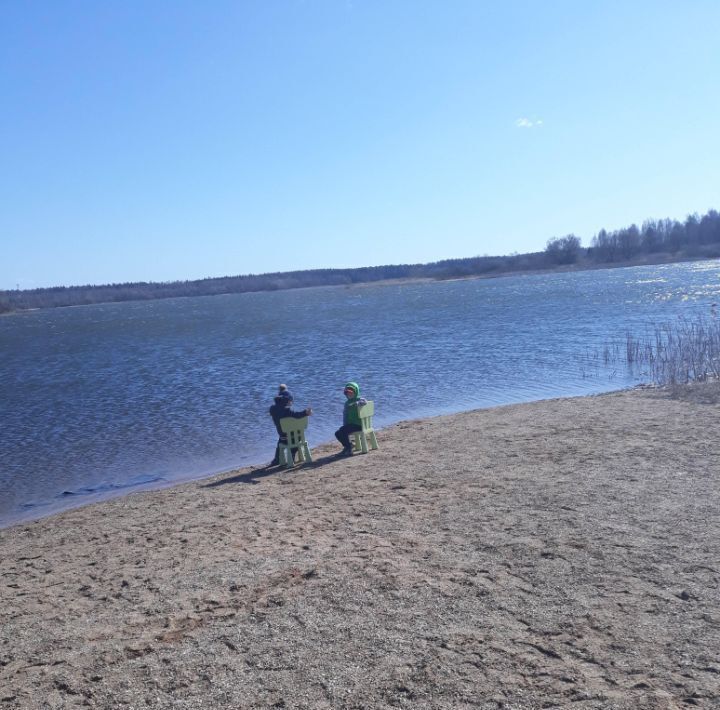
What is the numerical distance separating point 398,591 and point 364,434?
663cm

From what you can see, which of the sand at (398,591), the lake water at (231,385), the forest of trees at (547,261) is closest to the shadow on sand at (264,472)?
the sand at (398,591)

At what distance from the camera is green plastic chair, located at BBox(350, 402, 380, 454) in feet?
40.7

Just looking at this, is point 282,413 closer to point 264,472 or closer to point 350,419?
point 264,472

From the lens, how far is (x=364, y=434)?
12500 millimetres

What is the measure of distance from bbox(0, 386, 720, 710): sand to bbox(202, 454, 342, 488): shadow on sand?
42.2 inches

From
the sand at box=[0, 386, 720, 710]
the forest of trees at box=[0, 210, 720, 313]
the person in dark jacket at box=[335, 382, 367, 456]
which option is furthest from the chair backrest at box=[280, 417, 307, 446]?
the forest of trees at box=[0, 210, 720, 313]

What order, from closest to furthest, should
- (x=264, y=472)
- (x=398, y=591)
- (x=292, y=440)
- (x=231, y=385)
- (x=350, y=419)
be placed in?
(x=398, y=591) < (x=264, y=472) < (x=292, y=440) < (x=350, y=419) < (x=231, y=385)

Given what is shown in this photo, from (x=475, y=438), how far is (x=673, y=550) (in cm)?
597

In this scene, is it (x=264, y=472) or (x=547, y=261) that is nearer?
(x=264, y=472)

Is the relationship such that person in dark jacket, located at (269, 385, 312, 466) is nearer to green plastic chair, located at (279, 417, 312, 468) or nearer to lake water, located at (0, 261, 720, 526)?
green plastic chair, located at (279, 417, 312, 468)

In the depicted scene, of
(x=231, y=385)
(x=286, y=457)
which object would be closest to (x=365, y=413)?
(x=286, y=457)

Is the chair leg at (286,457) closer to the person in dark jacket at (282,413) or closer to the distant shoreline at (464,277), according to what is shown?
the person in dark jacket at (282,413)

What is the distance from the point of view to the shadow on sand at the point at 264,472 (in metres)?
11.8

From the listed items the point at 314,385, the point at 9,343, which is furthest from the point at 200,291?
the point at 314,385
